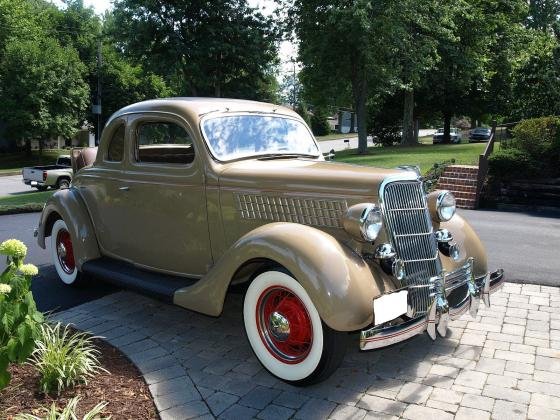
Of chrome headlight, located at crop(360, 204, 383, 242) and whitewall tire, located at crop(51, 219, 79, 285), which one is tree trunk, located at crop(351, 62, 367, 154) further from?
chrome headlight, located at crop(360, 204, 383, 242)

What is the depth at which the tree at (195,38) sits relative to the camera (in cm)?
1939

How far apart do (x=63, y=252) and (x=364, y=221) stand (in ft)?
12.5

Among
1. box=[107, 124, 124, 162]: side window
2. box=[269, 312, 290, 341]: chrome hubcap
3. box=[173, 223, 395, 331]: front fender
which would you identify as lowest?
box=[269, 312, 290, 341]: chrome hubcap

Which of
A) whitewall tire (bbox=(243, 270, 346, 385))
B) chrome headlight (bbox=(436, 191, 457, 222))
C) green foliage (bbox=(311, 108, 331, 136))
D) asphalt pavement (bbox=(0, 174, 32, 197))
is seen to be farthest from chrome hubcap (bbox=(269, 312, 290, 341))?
green foliage (bbox=(311, 108, 331, 136))

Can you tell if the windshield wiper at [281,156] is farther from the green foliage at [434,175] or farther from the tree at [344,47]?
the tree at [344,47]

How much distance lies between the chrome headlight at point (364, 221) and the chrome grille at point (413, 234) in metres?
0.14

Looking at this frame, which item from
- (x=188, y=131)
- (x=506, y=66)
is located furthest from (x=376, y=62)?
(x=188, y=131)

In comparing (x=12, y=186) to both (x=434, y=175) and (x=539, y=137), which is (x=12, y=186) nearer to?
(x=539, y=137)

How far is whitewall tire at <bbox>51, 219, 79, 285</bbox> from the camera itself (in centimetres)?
549

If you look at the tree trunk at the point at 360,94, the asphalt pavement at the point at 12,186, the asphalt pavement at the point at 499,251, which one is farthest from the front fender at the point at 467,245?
the asphalt pavement at the point at 12,186

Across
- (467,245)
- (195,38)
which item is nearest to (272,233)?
(467,245)

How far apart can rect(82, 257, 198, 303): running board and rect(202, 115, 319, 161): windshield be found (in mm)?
1132

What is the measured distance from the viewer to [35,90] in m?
30.8

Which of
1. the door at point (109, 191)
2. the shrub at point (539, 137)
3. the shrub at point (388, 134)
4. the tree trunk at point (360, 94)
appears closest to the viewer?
the door at point (109, 191)
